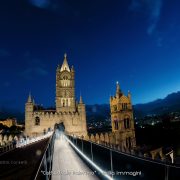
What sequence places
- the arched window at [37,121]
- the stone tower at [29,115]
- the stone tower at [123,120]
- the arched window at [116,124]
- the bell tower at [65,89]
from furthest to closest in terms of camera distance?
the bell tower at [65,89]
the arched window at [37,121]
the stone tower at [29,115]
the arched window at [116,124]
the stone tower at [123,120]

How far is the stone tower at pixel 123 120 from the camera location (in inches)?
2447

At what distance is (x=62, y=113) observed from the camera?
77188mm

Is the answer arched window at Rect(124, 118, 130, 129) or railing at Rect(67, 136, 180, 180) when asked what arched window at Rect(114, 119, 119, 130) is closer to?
arched window at Rect(124, 118, 130, 129)

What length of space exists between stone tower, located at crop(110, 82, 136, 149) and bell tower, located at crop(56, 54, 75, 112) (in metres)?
21.3

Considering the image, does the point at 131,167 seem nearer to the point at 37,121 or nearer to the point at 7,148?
the point at 7,148

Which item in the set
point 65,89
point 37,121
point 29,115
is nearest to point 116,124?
point 37,121

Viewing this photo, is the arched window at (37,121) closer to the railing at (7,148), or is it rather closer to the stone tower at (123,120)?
the stone tower at (123,120)

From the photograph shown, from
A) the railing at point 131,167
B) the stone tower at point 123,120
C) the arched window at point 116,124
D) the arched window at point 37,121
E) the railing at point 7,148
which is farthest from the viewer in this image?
the arched window at point 37,121

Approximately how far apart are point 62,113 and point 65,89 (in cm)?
1068

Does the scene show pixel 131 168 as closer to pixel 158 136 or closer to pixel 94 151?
pixel 94 151

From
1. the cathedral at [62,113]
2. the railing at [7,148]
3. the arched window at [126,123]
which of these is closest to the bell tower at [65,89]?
the cathedral at [62,113]

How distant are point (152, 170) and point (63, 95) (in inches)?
3138

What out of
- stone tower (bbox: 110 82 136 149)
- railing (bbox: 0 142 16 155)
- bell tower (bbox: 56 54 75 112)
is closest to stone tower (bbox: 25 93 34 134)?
bell tower (bbox: 56 54 75 112)

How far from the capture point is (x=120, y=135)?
202 ft
